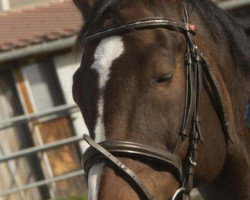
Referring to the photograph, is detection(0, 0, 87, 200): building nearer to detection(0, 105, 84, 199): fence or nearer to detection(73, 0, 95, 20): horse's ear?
detection(0, 105, 84, 199): fence

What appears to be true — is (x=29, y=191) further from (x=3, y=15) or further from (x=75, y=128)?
(x=3, y=15)

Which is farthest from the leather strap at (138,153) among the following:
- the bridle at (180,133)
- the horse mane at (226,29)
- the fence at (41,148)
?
the fence at (41,148)

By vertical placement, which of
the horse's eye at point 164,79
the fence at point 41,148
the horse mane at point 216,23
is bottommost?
the fence at point 41,148

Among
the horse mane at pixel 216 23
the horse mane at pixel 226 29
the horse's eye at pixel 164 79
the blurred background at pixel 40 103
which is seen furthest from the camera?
the blurred background at pixel 40 103

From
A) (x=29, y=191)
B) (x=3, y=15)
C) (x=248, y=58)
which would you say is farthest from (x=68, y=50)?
(x=248, y=58)

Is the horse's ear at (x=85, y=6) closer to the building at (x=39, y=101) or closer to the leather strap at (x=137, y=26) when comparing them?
the leather strap at (x=137, y=26)

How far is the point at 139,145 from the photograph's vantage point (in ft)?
8.42

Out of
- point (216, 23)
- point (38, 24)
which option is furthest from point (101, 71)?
point (38, 24)

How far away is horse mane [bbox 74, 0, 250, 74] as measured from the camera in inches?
111

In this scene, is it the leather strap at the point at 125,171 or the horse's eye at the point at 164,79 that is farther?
the horse's eye at the point at 164,79

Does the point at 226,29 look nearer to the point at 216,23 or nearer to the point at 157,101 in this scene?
the point at 216,23

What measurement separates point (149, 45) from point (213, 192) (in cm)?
94

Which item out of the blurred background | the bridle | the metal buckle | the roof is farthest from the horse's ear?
the blurred background

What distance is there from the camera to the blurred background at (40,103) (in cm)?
1020
